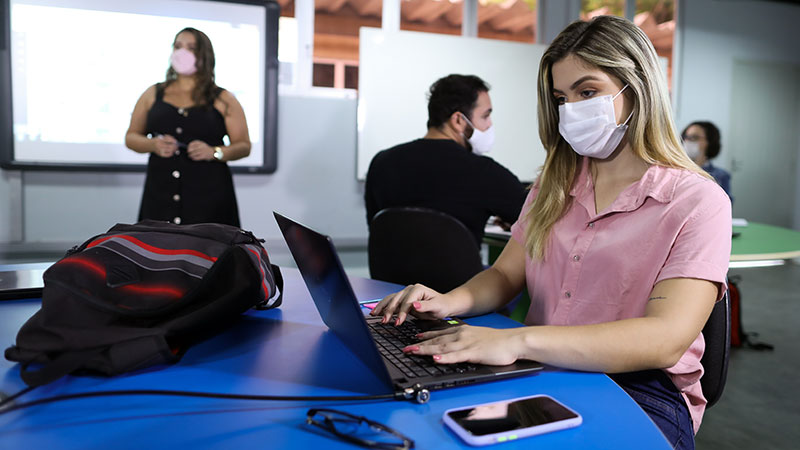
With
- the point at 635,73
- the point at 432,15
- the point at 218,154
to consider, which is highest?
the point at 432,15

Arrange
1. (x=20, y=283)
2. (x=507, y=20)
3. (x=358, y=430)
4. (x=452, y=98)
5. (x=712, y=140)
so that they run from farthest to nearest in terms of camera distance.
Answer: (x=507, y=20) < (x=712, y=140) < (x=452, y=98) < (x=20, y=283) < (x=358, y=430)

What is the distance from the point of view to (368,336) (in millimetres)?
688

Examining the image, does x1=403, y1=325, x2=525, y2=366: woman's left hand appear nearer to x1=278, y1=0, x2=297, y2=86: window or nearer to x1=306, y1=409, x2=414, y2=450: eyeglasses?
x1=306, y1=409, x2=414, y2=450: eyeglasses

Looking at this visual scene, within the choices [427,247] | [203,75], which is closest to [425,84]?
[203,75]

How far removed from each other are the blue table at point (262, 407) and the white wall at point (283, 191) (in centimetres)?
338

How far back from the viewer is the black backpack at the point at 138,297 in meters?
0.74

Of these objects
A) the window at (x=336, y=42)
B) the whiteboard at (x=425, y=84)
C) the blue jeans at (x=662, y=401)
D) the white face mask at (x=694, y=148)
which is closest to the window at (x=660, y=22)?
the whiteboard at (x=425, y=84)

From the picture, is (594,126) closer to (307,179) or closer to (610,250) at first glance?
(610,250)

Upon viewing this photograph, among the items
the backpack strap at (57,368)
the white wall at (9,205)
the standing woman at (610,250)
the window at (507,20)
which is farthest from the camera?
the window at (507,20)

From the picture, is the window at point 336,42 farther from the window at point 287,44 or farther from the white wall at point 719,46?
the white wall at point 719,46

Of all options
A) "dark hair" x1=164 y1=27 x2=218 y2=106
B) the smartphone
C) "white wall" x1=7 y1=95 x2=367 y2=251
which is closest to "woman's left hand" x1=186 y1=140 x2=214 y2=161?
"dark hair" x1=164 y1=27 x2=218 y2=106

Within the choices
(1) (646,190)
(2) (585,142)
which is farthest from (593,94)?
(1) (646,190)

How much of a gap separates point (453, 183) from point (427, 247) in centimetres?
33

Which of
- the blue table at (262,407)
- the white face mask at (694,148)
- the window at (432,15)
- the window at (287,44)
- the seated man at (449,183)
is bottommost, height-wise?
the blue table at (262,407)
